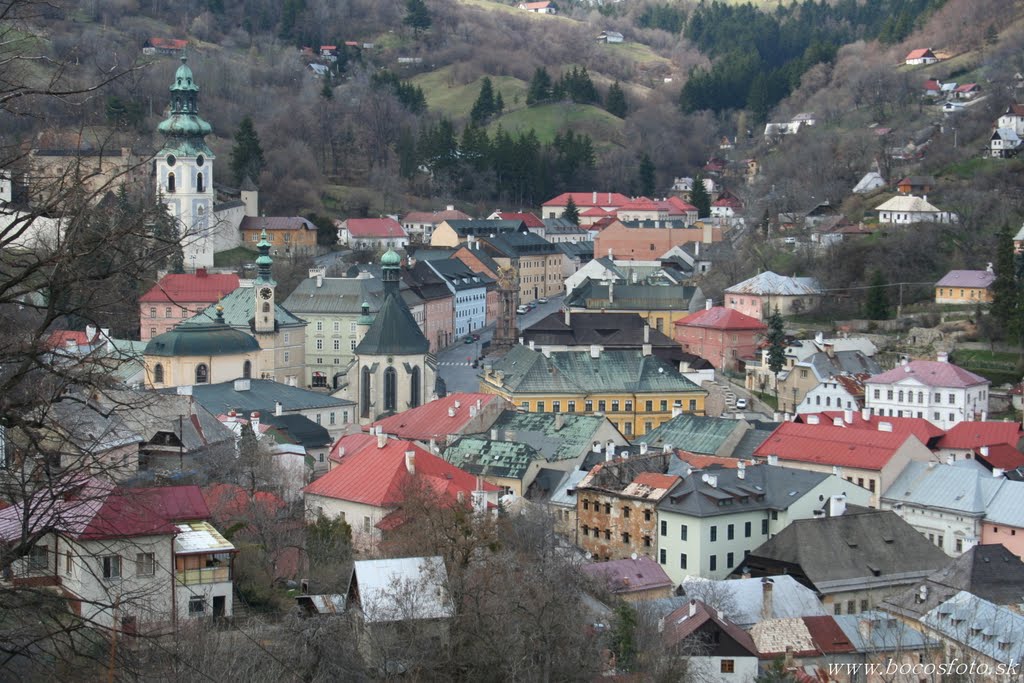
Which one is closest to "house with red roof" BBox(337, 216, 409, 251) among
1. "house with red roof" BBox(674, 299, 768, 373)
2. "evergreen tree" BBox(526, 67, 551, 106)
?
"house with red roof" BBox(674, 299, 768, 373)

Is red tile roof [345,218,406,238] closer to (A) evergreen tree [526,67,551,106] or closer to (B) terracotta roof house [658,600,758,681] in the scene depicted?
(A) evergreen tree [526,67,551,106]

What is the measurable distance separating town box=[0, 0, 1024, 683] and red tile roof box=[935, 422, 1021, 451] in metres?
0.20

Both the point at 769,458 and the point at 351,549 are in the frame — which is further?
the point at 769,458

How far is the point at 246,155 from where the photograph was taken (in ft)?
298

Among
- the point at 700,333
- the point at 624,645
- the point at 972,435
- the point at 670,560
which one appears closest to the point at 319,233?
the point at 700,333

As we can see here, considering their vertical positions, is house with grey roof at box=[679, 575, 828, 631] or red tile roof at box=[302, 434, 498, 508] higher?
red tile roof at box=[302, 434, 498, 508]

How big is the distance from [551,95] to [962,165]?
4995cm

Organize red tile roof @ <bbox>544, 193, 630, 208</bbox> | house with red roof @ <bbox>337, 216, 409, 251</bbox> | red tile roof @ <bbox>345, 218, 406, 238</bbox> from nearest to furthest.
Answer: house with red roof @ <bbox>337, 216, 409, 251</bbox> → red tile roof @ <bbox>345, 218, 406, 238</bbox> → red tile roof @ <bbox>544, 193, 630, 208</bbox>

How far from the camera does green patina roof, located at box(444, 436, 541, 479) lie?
4038cm

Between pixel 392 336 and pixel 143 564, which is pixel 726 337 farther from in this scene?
pixel 143 564

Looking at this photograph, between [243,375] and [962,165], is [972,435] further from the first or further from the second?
[962,165]

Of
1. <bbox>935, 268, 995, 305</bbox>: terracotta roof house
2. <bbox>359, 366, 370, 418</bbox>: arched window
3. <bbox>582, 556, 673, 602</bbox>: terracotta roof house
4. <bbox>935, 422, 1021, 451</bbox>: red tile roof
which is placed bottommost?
<bbox>359, 366, 370, 418</bbox>: arched window

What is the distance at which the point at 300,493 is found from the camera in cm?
3597

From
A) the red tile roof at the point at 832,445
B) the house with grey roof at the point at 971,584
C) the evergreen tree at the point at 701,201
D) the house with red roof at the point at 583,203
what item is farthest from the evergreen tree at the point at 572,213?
the house with grey roof at the point at 971,584
